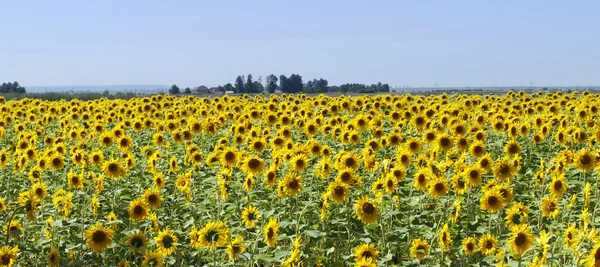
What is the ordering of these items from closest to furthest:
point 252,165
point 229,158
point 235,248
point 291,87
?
point 235,248 < point 252,165 < point 229,158 < point 291,87

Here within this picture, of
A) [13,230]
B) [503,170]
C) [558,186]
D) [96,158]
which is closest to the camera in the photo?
[13,230]

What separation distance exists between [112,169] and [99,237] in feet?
6.07

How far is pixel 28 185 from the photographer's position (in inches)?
324

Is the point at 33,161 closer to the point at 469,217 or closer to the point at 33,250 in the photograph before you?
the point at 33,250

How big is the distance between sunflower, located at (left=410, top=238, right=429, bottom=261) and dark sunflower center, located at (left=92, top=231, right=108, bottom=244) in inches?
87.2

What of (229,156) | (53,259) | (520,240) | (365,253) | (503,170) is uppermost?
(229,156)

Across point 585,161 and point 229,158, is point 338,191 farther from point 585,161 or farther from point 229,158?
point 585,161

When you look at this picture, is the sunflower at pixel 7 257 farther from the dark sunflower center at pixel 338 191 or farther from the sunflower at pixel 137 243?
the dark sunflower center at pixel 338 191

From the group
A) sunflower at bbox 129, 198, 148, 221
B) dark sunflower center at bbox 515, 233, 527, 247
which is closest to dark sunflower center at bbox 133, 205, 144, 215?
sunflower at bbox 129, 198, 148, 221

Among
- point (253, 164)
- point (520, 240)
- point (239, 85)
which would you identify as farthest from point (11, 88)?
point (520, 240)

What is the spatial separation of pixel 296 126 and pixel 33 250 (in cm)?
596

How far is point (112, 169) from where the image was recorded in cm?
708

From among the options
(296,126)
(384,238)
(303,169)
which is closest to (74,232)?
(303,169)

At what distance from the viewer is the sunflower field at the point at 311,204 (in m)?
5.15
